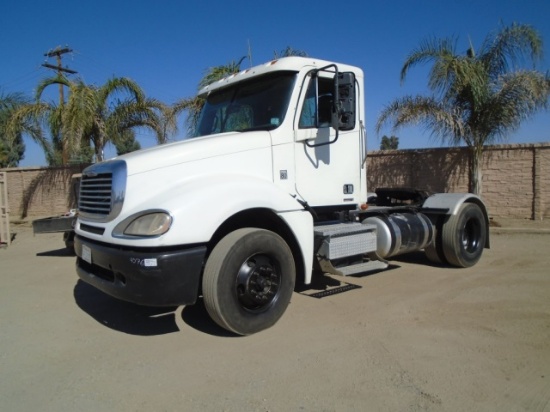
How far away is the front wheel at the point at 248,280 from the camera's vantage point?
3828 millimetres

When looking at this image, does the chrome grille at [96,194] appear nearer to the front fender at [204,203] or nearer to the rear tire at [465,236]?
the front fender at [204,203]

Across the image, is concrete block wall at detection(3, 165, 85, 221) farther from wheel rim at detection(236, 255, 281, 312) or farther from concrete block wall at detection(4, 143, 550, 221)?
wheel rim at detection(236, 255, 281, 312)

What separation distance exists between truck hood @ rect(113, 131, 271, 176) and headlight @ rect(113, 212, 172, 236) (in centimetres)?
56

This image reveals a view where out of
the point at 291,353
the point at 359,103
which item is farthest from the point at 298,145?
the point at 291,353

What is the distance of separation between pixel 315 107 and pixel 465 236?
160 inches

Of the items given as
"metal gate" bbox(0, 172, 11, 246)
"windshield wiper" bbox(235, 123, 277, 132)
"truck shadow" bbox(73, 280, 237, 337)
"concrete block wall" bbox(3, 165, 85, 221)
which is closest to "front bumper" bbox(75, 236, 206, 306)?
"truck shadow" bbox(73, 280, 237, 337)

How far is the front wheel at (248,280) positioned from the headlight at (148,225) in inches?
22.4

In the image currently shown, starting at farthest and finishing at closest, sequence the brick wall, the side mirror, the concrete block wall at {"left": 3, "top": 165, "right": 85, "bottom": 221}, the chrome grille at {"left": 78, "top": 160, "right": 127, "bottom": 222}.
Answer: the concrete block wall at {"left": 3, "top": 165, "right": 85, "bottom": 221}, the brick wall, the side mirror, the chrome grille at {"left": 78, "top": 160, "right": 127, "bottom": 222}

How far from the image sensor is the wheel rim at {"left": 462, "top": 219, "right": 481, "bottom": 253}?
7.36 m

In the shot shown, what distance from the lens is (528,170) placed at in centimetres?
1126

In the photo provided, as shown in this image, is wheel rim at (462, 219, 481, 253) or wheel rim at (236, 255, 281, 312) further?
wheel rim at (462, 219, 481, 253)

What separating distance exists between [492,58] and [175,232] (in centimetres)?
1040

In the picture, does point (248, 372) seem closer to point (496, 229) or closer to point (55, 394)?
point (55, 394)

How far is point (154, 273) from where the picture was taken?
3510 mm
